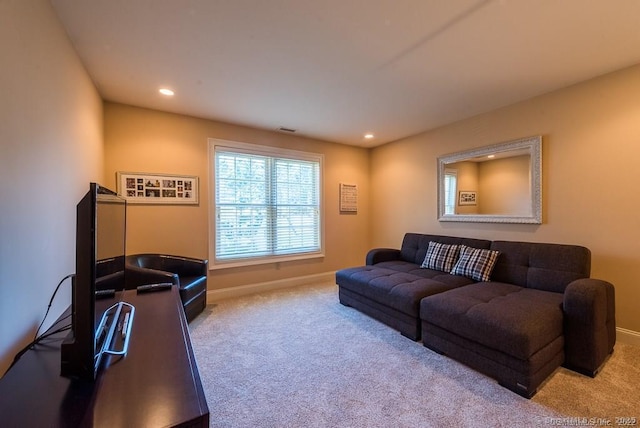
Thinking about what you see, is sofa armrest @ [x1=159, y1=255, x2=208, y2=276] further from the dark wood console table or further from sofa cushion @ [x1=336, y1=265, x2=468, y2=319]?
the dark wood console table

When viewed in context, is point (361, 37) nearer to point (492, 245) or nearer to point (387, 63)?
point (387, 63)

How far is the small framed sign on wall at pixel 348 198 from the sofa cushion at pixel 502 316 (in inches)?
104

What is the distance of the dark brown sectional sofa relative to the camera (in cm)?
187

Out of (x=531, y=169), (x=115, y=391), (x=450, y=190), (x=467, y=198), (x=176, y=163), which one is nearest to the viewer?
(x=115, y=391)

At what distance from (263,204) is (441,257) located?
2542 millimetres

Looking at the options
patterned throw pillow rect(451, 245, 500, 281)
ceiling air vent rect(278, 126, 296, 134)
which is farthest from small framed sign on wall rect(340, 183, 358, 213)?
patterned throw pillow rect(451, 245, 500, 281)

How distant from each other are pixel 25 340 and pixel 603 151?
4354 millimetres

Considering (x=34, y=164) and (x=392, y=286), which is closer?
(x=34, y=164)

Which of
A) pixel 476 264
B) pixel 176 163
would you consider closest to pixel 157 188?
pixel 176 163

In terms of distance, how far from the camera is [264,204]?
13.6 feet

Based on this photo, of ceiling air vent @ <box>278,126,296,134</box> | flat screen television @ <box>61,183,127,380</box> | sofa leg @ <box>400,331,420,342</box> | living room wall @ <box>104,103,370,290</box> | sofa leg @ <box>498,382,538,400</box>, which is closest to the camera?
flat screen television @ <box>61,183,127,380</box>

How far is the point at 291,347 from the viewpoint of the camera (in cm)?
249

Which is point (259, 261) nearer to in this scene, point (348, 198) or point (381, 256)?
point (381, 256)

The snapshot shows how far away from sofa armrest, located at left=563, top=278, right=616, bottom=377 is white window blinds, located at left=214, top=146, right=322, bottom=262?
127 inches
